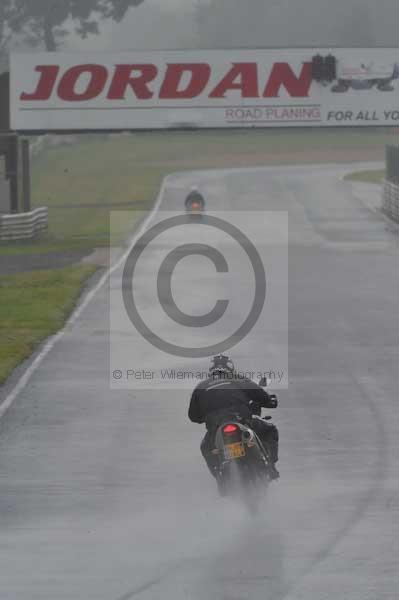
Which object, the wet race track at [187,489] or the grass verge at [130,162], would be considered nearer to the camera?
the wet race track at [187,489]

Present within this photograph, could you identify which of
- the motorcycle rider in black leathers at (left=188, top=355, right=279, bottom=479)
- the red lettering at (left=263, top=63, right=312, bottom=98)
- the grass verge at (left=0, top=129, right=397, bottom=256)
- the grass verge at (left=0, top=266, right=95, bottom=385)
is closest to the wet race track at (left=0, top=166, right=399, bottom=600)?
the motorcycle rider in black leathers at (left=188, top=355, right=279, bottom=479)

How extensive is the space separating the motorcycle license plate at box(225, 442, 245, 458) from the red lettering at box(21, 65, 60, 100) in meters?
37.9

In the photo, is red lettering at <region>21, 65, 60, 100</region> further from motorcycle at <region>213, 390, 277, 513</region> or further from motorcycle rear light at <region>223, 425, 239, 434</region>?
motorcycle rear light at <region>223, 425, 239, 434</region>

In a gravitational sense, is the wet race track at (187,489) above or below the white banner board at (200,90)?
below

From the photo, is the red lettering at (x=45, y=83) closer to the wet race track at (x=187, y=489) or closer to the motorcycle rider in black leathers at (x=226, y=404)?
the wet race track at (x=187, y=489)

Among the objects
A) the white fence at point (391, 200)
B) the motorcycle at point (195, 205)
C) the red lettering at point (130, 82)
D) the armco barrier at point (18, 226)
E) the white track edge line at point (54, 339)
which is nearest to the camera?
the white track edge line at point (54, 339)

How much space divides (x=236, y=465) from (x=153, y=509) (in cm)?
108

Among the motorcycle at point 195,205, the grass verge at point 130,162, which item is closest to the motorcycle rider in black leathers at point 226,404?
the grass verge at point 130,162

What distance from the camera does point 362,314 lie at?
30719 millimetres

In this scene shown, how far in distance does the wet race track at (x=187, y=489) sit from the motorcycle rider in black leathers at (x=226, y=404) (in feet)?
1.87

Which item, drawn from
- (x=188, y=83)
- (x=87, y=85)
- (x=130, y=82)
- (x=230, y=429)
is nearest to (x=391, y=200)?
(x=188, y=83)

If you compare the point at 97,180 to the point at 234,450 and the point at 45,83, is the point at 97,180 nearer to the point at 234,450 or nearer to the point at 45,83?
the point at 45,83

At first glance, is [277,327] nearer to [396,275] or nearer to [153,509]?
[396,275]

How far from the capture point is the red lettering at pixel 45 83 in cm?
4991
